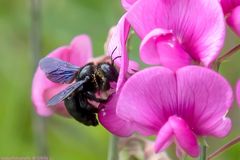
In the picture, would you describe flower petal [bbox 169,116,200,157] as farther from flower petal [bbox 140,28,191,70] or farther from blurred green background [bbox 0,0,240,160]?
blurred green background [bbox 0,0,240,160]

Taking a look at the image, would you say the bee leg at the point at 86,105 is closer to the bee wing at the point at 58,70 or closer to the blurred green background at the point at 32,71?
the bee wing at the point at 58,70

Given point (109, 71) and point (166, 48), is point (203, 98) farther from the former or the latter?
point (109, 71)

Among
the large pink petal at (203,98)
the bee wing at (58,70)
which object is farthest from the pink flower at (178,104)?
the bee wing at (58,70)

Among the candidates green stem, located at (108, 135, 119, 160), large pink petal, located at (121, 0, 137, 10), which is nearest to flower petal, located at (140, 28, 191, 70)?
large pink petal, located at (121, 0, 137, 10)

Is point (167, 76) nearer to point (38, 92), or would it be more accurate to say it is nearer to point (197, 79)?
point (197, 79)

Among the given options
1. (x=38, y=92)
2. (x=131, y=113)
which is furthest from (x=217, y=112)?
(x=38, y=92)
